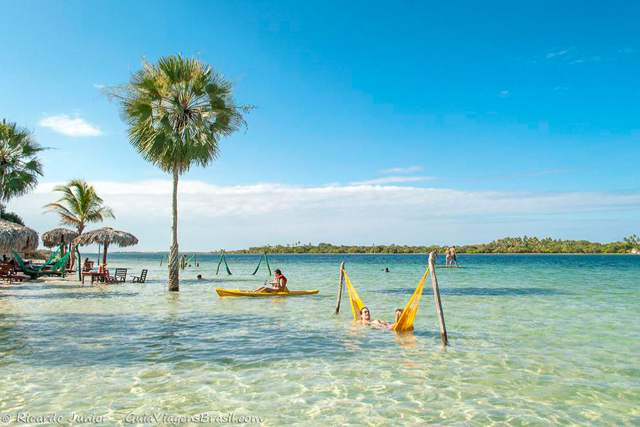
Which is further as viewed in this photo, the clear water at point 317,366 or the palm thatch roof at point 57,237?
the palm thatch roof at point 57,237

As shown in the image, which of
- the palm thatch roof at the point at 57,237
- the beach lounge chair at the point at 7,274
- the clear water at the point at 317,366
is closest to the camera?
the clear water at the point at 317,366

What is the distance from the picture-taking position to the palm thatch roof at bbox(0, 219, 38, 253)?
60.5 ft

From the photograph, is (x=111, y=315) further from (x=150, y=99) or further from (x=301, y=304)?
(x=150, y=99)

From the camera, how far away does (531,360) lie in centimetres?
842

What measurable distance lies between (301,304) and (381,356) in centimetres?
831

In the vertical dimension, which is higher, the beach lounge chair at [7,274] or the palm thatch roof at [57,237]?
the palm thatch roof at [57,237]

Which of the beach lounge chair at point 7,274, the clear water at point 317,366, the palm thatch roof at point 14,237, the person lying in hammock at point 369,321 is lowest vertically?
the clear water at point 317,366

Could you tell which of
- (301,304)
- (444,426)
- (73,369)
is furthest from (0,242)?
(444,426)

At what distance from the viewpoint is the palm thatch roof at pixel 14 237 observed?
726 inches

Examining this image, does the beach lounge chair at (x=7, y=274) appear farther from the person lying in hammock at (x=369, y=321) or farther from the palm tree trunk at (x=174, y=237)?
the person lying in hammock at (x=369, y=321)

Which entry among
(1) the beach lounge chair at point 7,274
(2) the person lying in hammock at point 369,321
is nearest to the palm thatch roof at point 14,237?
(1) the beach lounge chair at point 7,274

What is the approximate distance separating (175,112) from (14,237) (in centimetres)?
908

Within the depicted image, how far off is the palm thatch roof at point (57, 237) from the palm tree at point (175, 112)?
15.3m

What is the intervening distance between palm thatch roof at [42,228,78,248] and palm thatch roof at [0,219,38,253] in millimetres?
10657
